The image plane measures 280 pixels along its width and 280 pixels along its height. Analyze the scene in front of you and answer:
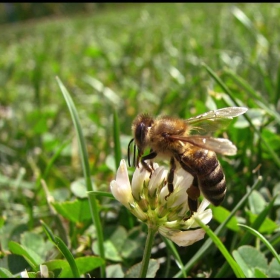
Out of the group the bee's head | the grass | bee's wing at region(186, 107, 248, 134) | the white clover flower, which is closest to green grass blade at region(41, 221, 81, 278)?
the grass

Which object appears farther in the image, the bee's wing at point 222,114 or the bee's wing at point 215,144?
the bee's wing at point 222,114

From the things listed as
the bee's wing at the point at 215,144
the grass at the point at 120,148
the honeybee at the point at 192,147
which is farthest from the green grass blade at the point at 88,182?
the bee's wing at the point at 215,144

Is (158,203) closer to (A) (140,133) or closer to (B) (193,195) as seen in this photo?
(B) (193,195)

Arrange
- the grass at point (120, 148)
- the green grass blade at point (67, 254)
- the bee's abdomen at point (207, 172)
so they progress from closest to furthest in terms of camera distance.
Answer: the green grass blade at point (67, 254), the bee's abdomen at point (207, 172), the grass at point (120, 148)

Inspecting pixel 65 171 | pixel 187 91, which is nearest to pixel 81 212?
pixel 65 171

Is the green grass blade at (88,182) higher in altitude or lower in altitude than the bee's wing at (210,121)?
lower

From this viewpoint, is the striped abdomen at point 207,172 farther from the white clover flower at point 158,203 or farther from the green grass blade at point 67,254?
the green grass blade at point 67,254

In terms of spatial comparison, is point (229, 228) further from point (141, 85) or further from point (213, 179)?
point (141, 85)
